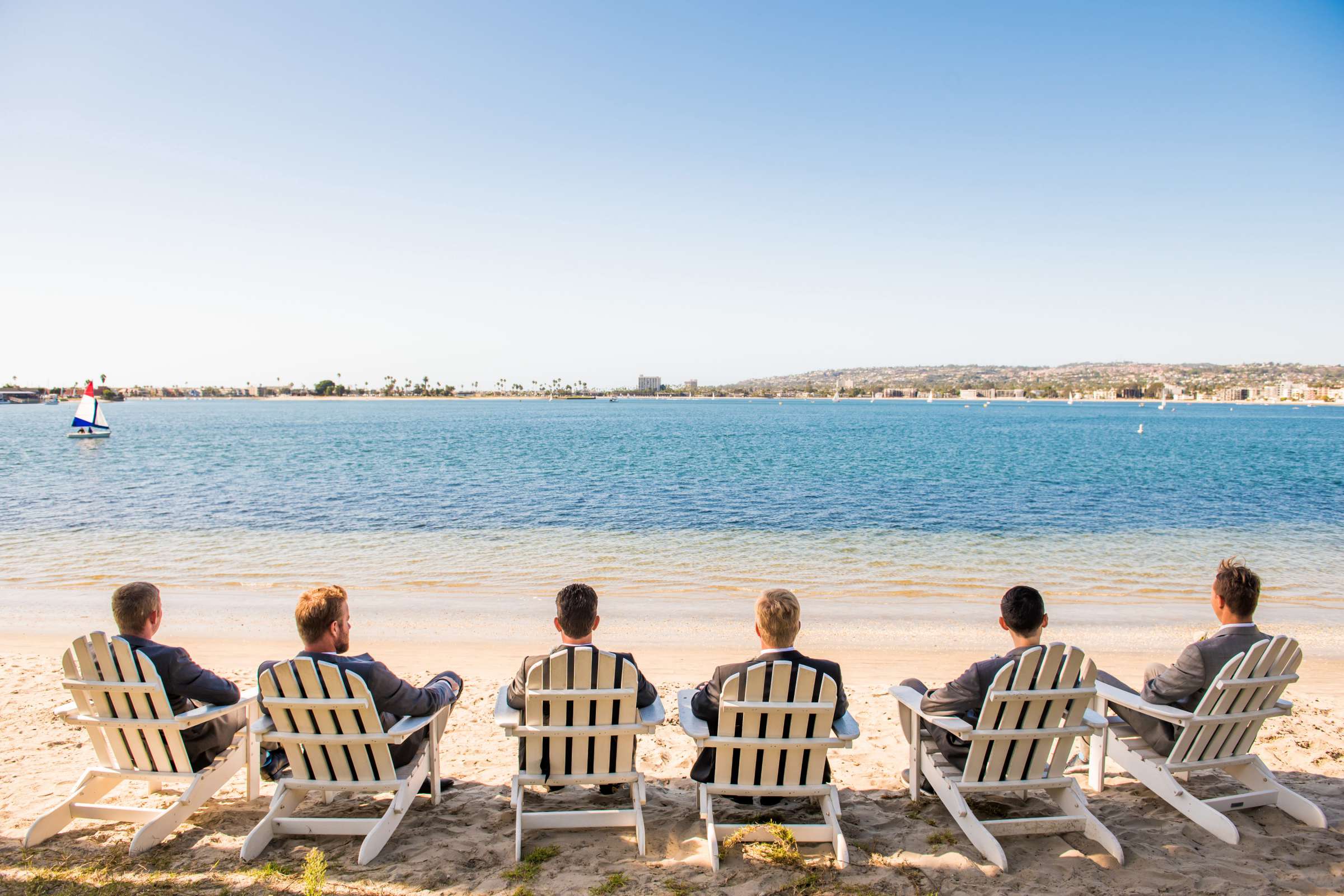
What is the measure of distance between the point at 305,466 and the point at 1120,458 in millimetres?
53284

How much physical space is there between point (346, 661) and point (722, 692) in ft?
7.14

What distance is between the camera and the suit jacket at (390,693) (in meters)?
3.99

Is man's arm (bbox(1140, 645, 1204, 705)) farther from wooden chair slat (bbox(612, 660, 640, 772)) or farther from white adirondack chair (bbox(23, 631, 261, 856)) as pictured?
white adirondack chair (bbox(23, 631, 261, 856))

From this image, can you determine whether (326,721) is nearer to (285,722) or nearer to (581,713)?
(285,722)

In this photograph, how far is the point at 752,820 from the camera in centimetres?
446

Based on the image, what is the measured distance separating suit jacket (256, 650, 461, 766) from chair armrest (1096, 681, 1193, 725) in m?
4.10

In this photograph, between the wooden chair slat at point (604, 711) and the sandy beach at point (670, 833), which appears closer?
the sandy beach at point (670, 833)

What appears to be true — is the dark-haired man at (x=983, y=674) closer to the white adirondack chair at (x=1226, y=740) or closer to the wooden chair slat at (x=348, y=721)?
the white adirondack chair at (x=1226, y=740)

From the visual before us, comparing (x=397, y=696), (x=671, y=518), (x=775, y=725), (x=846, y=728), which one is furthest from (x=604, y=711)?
(x=671, y=518)

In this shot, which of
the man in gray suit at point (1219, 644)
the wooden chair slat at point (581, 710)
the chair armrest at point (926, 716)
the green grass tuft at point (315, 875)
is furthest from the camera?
the man in gray suit at point (1219, 644)

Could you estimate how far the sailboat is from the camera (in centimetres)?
6806

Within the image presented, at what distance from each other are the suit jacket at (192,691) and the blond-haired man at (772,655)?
2.83 meters

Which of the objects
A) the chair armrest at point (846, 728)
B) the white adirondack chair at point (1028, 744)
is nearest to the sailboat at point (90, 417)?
the chair armrest at point (846, 728)

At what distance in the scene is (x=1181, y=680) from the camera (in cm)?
434
